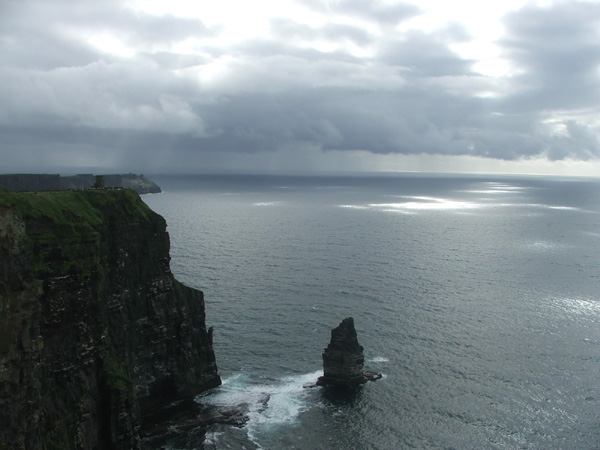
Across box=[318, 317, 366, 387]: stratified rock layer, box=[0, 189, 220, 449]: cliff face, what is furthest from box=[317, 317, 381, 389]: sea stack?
box=[0, 189, 220, 449]: cliff face

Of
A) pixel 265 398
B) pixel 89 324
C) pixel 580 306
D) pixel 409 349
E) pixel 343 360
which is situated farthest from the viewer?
pixel 580 306

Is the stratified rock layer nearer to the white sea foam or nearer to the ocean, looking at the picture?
the ocean

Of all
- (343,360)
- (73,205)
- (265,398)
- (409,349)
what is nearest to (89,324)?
(73,205)

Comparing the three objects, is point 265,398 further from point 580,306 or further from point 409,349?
point 580,306

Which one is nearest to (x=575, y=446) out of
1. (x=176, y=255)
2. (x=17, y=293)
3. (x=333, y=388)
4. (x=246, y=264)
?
(x=333, y=388)

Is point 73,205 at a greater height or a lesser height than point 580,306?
greater

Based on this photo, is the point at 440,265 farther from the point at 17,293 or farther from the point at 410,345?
the point at 17,293
